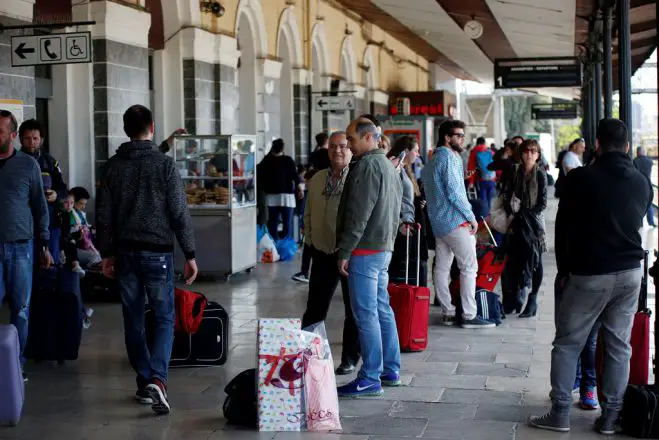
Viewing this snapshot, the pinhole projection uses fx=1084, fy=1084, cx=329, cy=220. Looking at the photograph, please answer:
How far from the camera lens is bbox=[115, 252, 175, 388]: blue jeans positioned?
5.80m

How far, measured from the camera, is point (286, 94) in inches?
773

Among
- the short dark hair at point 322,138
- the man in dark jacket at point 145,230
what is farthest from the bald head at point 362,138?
the short dark hair at point 322,138

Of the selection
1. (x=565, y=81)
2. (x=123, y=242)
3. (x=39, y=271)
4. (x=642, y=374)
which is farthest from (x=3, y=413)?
(x=565, y=81)

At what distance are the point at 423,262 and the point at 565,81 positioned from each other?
1064 centimetres

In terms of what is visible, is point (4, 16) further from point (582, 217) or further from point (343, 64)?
point (343, 64)

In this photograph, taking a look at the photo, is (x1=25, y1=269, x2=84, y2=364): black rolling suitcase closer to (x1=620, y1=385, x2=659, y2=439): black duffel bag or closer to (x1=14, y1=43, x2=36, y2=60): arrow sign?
(x1=14, y1=43, x2=36, y2=60): arrow sign

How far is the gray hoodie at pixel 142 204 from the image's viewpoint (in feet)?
18.9

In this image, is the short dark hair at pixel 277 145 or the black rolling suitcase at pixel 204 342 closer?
the black rolling suitcase at pixel 204 342

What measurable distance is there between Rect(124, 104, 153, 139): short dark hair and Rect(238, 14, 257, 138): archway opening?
11594mm

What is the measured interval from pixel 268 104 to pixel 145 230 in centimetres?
1279

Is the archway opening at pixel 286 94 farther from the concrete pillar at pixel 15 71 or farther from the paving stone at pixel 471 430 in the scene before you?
the paving stone at pixel 471 430

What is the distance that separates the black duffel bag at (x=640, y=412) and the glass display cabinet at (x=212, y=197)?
649 cm

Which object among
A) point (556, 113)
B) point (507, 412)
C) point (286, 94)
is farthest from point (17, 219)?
point (556, 113)

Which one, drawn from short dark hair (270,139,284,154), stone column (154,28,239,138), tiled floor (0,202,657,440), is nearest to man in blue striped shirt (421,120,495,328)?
tiled floor (0,202,657,440)
